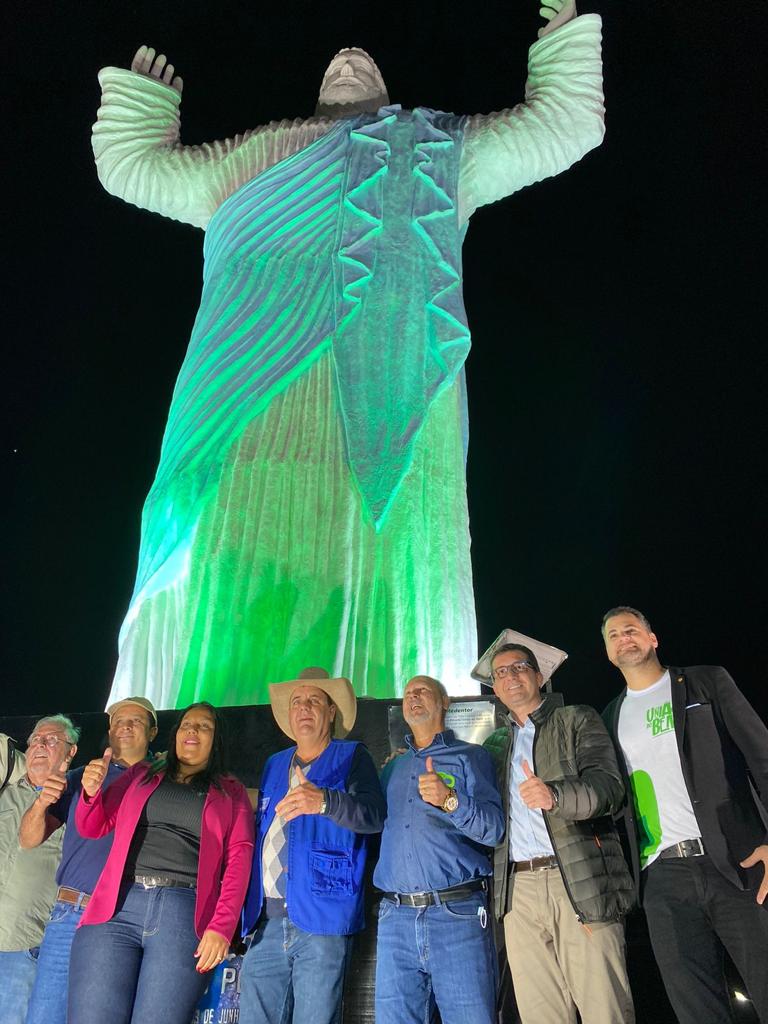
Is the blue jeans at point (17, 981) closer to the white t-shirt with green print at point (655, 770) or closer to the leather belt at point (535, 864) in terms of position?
the leather belt at point (535, 864)

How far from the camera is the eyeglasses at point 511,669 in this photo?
390 cm

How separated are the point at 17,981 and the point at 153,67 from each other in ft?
22.9

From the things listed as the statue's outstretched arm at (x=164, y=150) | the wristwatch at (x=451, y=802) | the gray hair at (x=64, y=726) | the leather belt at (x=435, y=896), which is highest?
the statue's outstretched arm at (x=164, y=150)

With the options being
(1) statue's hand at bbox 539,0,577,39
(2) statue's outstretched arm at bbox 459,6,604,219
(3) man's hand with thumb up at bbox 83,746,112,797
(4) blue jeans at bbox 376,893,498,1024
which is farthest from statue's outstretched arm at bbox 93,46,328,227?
(4) blue jeans at bbox 376,893,498,1024

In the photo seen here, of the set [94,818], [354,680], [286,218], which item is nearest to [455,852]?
[94,818]

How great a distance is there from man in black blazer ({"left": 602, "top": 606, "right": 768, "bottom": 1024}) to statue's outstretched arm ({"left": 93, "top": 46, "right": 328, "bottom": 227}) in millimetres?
5107

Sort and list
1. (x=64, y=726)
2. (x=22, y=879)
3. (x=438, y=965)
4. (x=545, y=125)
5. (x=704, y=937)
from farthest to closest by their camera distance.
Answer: (x=545, y=125)
(x=64, y=726)
(x=22, y=879)
(x=438, y=965)
(x=704, y=937)

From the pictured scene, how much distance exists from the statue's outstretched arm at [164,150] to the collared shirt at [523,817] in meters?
5.19

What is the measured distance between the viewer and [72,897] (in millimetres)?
3678

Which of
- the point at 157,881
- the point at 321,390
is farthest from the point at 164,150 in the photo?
the point at 157,881

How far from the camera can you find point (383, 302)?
6.79m

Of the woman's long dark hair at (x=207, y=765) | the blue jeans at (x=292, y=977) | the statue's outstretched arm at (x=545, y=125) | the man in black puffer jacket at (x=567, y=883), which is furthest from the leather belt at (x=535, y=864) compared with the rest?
the statue's outstretched arm at (x=545, y=125)

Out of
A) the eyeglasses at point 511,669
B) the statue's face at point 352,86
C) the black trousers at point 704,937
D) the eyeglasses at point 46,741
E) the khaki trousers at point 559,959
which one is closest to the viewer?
the black trousers at point 704,937

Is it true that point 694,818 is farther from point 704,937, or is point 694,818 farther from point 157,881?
point 157,881
